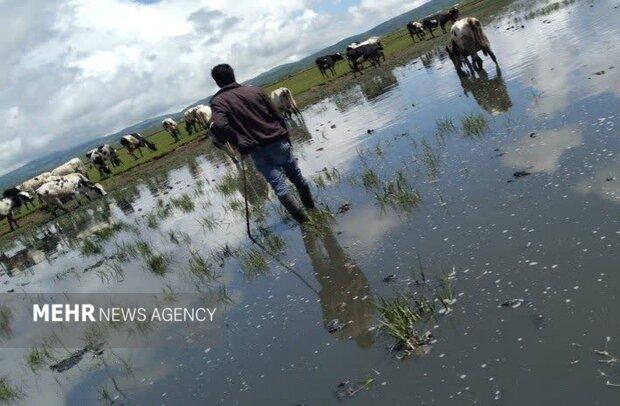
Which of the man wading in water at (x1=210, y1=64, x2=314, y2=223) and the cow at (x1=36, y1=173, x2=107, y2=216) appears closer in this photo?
the man wading in water at (x1=210, y1=64, x2=314, y2=223)

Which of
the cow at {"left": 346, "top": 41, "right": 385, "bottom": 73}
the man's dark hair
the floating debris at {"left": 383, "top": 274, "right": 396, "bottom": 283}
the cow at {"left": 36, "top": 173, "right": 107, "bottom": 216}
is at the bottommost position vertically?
the floating debris at {"left": 383, "top": 274, "right": 396, "bottom": 283}

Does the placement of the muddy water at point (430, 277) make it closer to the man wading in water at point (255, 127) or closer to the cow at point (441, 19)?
the man wading in water at point (255, 127)

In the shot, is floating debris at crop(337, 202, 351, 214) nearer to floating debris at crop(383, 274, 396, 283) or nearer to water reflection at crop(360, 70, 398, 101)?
floating debris at crop(383, 274, 396, 283)

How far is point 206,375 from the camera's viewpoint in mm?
5699

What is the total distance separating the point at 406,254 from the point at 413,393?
8.75ft

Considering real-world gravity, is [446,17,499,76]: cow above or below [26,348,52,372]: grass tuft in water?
above

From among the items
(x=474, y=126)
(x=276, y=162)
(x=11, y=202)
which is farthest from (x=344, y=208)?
(x=11, y=202)

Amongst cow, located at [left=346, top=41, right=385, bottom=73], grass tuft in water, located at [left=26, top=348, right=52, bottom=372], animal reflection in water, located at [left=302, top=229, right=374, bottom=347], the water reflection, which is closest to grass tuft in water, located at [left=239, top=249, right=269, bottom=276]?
animal reflection in water, located at [left=302, top=229, right=374, bottom=347]

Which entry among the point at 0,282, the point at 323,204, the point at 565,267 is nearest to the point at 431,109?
the point at 323,204

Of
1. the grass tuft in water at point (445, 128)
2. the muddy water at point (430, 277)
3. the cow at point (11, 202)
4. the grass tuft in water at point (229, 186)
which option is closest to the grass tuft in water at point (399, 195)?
the muddy water at point (430, 277)

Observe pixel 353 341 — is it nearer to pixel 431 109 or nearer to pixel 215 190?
pixel 431 109

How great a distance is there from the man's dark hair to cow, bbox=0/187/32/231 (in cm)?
2993

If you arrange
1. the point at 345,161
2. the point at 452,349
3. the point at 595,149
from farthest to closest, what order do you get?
the point at 345,161 < the point at 595,149 < the point at 452,349

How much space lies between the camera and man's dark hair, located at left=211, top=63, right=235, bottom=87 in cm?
958
